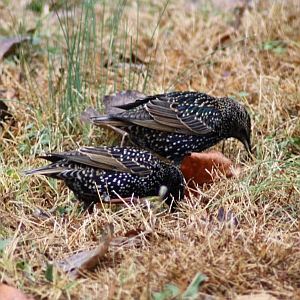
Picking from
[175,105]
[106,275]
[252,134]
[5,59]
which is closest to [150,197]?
[175,105]

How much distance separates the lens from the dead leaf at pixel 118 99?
17.6ft

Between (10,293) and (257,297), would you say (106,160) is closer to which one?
(10,293)

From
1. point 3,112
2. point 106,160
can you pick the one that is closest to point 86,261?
point 106,160

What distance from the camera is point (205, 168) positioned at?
475cm

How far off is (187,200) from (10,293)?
171 centimetres

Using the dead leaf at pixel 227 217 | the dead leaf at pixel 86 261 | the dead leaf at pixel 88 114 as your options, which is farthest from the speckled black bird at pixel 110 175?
the dead leaf at pixel 86 261

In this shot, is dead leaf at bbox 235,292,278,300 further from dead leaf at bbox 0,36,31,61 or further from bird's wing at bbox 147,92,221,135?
dead leaf at bbox 0,36,31,61

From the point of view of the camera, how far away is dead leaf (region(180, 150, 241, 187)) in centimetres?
472

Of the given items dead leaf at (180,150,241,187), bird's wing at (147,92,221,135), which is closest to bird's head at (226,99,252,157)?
bird's wing at (147,92,221,135)

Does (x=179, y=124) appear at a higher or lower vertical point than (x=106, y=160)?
higher

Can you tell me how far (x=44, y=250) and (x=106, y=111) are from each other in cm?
200

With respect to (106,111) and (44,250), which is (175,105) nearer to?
(106,111)

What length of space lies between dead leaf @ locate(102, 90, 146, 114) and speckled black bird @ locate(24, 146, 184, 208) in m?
0.84

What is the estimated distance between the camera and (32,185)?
4801 millimetres
